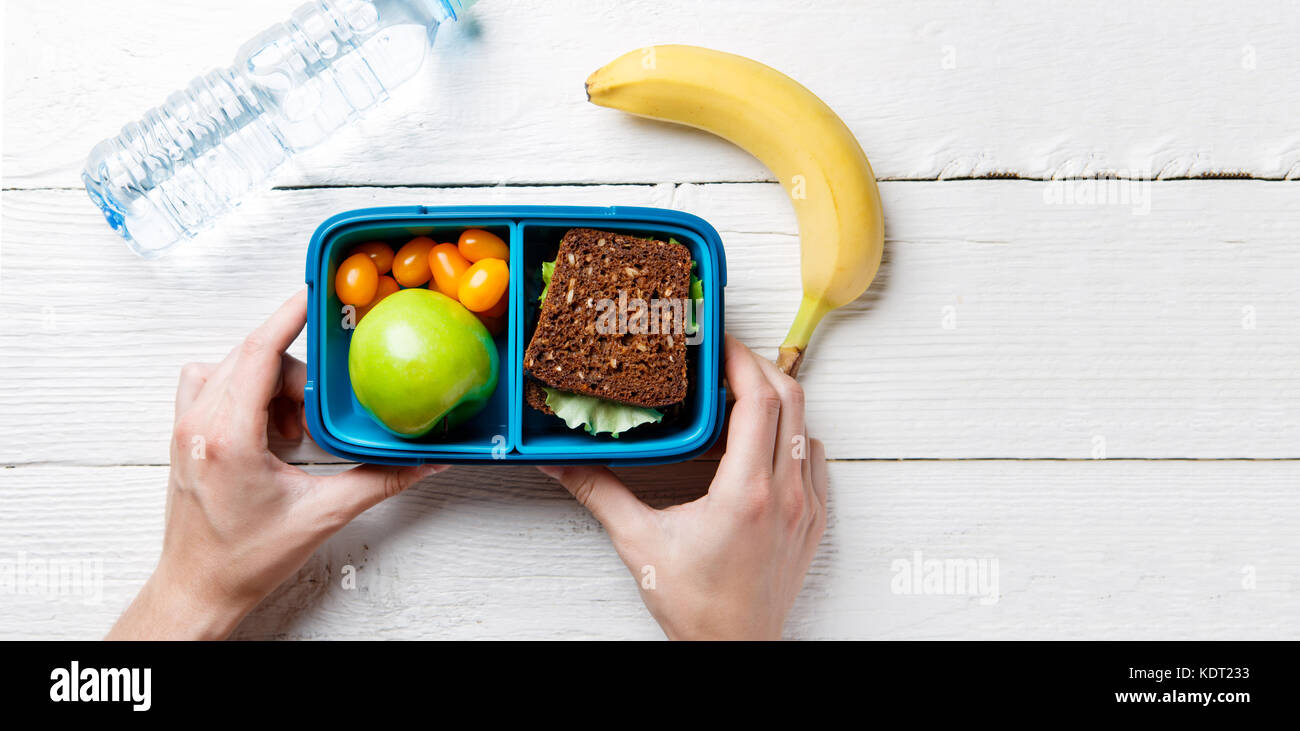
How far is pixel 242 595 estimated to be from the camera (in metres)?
1.08

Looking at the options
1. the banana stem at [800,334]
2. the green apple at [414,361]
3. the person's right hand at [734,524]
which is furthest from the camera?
the banana stem at [800,334]

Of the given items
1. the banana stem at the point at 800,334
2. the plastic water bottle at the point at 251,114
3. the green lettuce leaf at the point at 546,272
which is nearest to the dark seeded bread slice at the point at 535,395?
the green lettuce leaf at the point at 546,272

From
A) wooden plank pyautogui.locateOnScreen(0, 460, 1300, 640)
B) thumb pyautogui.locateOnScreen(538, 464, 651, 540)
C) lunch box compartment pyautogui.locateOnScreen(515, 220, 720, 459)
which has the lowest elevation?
wooden plank pyautogui.locateOnScreen(0, 460, 1300, 640)

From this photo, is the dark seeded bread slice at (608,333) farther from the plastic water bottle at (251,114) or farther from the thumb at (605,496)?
the plastic water bottle at (251,114)

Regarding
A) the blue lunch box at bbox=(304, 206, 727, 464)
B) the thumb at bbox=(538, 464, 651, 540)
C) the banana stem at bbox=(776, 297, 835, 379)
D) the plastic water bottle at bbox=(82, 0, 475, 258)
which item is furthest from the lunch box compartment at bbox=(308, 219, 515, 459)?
the banana stem at bbox=(776, 297, 835, 379)

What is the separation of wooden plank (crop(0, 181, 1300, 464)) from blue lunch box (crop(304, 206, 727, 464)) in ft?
0.57

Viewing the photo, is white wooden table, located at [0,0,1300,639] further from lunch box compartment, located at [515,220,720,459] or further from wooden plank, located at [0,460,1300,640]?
lunch box compartment, located at [515,220,720,459]

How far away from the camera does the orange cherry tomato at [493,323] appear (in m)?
1.09

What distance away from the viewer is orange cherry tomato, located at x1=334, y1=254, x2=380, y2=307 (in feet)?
3.37

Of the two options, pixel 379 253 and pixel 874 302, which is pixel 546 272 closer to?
pixel 379 253

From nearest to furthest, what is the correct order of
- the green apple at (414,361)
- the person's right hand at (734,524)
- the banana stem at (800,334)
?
1. the green apple at (414,361)
2. the person's right hand at (734,524)
3. the banana stem at (800,334)

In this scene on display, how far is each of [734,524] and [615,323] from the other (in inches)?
11.8
